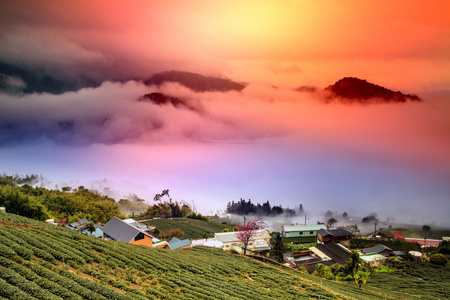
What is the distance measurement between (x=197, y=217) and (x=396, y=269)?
262 feet

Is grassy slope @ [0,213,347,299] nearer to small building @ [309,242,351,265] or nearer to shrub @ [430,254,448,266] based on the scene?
small building @ [309,242,351,265]

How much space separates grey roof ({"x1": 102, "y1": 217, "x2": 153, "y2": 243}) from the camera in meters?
51.8

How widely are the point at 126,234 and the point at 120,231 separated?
3.09 meters

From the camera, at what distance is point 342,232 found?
8362cm

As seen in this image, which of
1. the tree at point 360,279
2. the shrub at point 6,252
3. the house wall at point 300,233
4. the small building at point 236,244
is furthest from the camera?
the house wall at point 300,233

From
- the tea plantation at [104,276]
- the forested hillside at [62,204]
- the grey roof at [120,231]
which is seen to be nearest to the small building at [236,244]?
the grey roof at [120,231]

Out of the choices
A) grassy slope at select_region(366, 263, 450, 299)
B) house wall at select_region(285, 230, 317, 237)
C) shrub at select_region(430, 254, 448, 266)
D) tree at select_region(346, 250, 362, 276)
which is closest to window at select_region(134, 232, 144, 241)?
tree at select_region(346, 250, 362, 276)

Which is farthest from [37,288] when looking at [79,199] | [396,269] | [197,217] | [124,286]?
[197,217]

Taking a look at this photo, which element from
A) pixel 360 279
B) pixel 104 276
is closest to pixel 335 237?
pixel 360 279

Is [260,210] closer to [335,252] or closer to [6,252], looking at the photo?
[335,252]

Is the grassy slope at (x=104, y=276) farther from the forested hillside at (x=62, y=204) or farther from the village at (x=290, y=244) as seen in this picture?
the forested hillside at (x=62, y=204)

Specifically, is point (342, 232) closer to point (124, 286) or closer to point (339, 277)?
point (339, 277)

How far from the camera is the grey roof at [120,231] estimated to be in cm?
5181

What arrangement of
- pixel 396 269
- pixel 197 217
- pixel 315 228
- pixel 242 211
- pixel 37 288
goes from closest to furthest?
pixel 37 288 < pixel 396 269 < pixel 315 228 < pixel 197 217 < pixel 242 211
